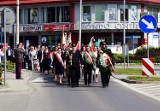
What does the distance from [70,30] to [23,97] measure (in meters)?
40.9

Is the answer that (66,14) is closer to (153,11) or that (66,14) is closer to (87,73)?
(153,11)

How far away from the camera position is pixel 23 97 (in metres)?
16.6

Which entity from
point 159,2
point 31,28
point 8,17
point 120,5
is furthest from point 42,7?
point 8,17

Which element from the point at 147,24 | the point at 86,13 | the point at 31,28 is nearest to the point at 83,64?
the point at 147,24

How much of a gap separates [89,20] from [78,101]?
42.3 m

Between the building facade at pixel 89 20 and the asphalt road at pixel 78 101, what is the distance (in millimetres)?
37720

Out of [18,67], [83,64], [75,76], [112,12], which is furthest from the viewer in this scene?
[112,12]

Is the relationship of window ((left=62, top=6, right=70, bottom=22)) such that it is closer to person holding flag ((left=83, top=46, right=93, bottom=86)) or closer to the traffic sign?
the traffic sign

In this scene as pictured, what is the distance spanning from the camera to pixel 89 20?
57.1 m

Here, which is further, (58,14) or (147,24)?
(58,14)

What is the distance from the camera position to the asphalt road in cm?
1344

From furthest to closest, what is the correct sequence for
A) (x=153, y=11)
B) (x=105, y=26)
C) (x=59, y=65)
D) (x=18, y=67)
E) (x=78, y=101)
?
1. (x=153, y=11)
2. (x=105, y=26)
3. (x=18, y=67)
4. (x=59, y=65)
5. (x=78, y=101)

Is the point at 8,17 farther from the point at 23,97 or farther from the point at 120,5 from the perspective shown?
the point at 120,5

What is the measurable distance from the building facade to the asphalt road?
124 feet
